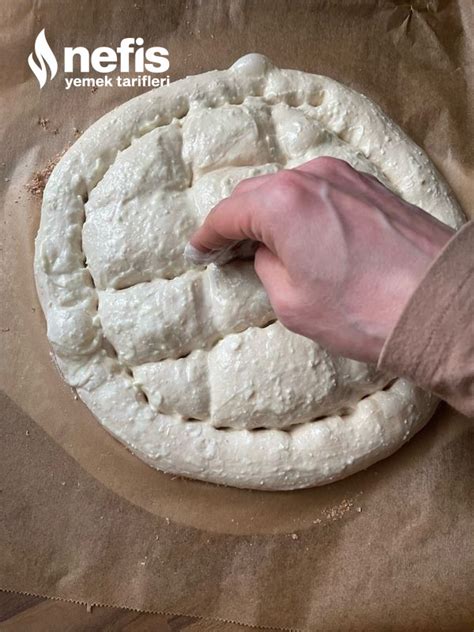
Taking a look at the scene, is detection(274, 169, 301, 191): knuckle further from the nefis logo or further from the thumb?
the nefis logo

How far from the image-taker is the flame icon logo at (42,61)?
1.54 meters

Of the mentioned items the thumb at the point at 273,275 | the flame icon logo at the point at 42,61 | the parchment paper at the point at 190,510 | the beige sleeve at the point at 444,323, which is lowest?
the parchment paper at the point at 190,510

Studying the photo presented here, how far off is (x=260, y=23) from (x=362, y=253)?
37.2 inches

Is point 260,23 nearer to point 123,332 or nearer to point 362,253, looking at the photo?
point 123,332

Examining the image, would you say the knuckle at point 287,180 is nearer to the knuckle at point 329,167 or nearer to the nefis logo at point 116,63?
the knuckle at point 329,167

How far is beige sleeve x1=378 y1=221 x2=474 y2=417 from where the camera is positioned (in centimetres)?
79

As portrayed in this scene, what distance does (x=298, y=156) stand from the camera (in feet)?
4.43

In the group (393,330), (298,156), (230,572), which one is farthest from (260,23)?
(230,572)

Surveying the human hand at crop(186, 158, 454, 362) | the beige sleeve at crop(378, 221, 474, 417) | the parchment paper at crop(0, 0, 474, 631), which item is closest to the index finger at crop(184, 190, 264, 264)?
the human hand at crop(186, 158, 454, 362)

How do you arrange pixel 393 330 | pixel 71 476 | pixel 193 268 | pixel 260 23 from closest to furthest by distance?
pixel 393 330 → pixel 193 268 → pixel 71 476 → pixel 260 23

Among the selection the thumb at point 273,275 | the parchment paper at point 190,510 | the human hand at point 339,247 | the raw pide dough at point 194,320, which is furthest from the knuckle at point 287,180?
the parchment paper at point 190,510

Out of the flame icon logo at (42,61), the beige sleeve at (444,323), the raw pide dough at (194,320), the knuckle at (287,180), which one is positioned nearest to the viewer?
the beige sleeve at (444,323)

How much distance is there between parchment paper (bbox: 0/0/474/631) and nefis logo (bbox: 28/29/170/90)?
0.18 feet

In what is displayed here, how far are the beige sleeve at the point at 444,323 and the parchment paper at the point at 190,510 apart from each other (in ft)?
2.11
